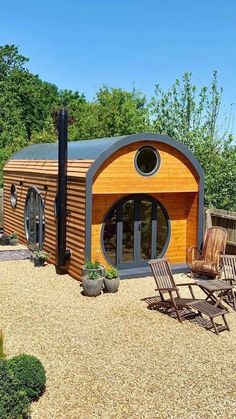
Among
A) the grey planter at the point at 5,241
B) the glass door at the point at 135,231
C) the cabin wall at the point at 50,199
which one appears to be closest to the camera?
the cabin wall at the point at 50,199

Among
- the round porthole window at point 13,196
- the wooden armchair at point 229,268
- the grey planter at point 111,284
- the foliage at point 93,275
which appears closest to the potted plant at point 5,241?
the round porthole window at point 13,196

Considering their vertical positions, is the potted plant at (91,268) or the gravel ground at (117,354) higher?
the potted plant at (91,268)

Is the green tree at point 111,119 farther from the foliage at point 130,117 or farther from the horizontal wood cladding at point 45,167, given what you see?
the horizontal wood cladding at point 45,167

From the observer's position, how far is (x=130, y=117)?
27.3 metres

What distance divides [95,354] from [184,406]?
2104 millimetres

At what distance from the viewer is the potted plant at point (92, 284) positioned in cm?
1097

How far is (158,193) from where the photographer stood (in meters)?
13.5

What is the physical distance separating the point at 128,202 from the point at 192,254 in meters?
2.74

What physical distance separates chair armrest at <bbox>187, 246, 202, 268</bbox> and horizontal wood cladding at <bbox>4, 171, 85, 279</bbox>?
142 inches

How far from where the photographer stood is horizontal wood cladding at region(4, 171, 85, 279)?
12.2 m

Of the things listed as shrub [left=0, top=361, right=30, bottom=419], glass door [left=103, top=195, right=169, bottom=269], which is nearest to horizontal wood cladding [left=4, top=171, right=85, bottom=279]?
glass door [left=103, top=195, right=169, bottom=269]

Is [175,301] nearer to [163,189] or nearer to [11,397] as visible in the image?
[163,189]

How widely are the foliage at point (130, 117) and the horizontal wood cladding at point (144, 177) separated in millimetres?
2257

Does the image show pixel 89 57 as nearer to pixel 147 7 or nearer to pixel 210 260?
pixel 147 7
